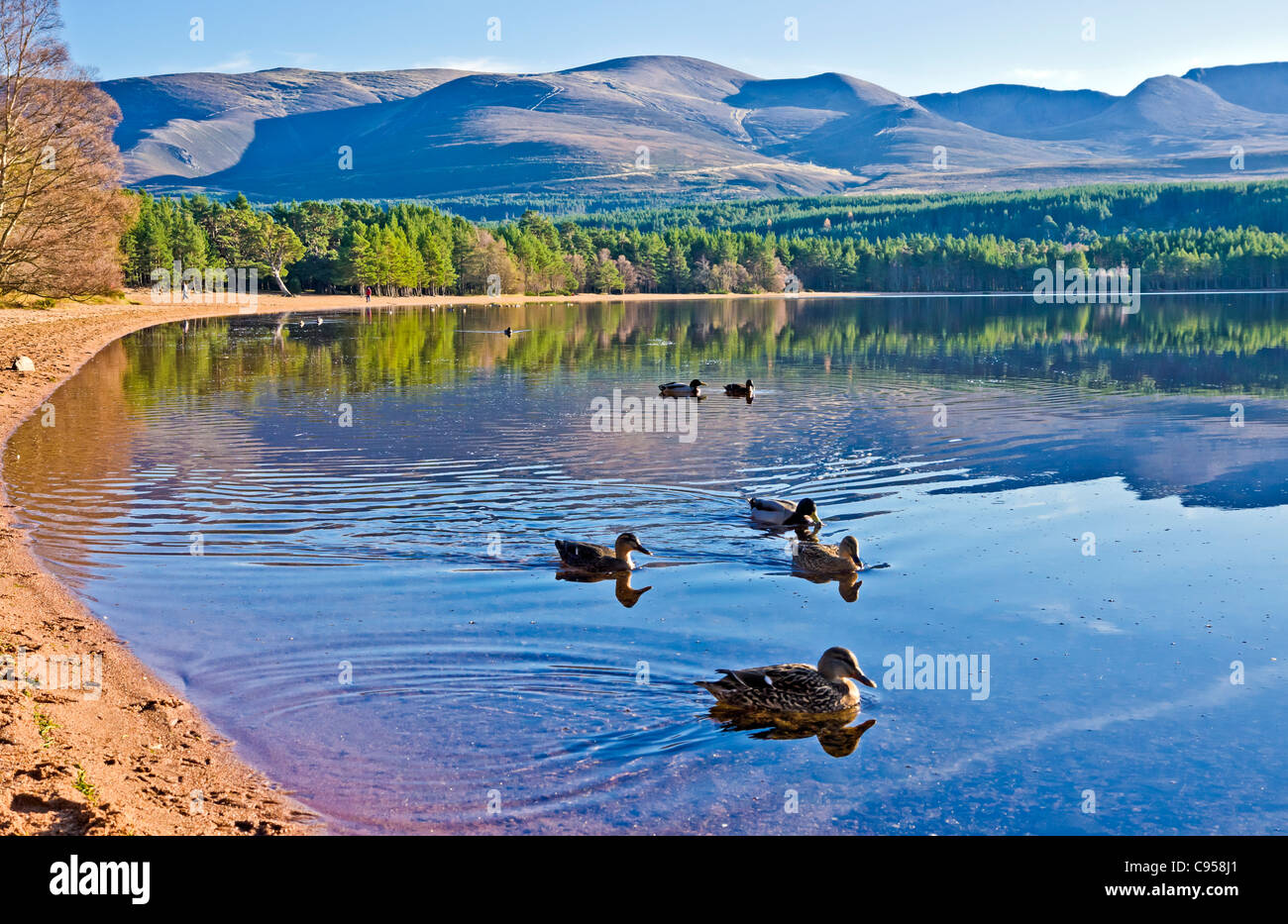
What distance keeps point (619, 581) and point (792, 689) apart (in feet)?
16.5

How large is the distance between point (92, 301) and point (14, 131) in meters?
51.0

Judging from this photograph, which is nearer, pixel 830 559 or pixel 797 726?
pixel 797 726

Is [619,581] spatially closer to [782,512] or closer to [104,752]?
[782,512]

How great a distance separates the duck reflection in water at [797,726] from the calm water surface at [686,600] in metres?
0.07

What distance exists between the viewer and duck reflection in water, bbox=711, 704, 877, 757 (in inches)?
430

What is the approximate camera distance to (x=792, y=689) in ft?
36.8

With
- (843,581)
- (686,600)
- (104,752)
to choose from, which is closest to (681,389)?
(843,581)

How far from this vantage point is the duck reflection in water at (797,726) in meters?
10.9

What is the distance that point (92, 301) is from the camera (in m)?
94.6

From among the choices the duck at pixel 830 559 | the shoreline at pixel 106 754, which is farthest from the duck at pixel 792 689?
the duck at pixel 830 559

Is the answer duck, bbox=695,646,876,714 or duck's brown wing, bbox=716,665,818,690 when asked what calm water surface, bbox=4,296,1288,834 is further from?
duck's brown wing, bbox=716,665,818,690
